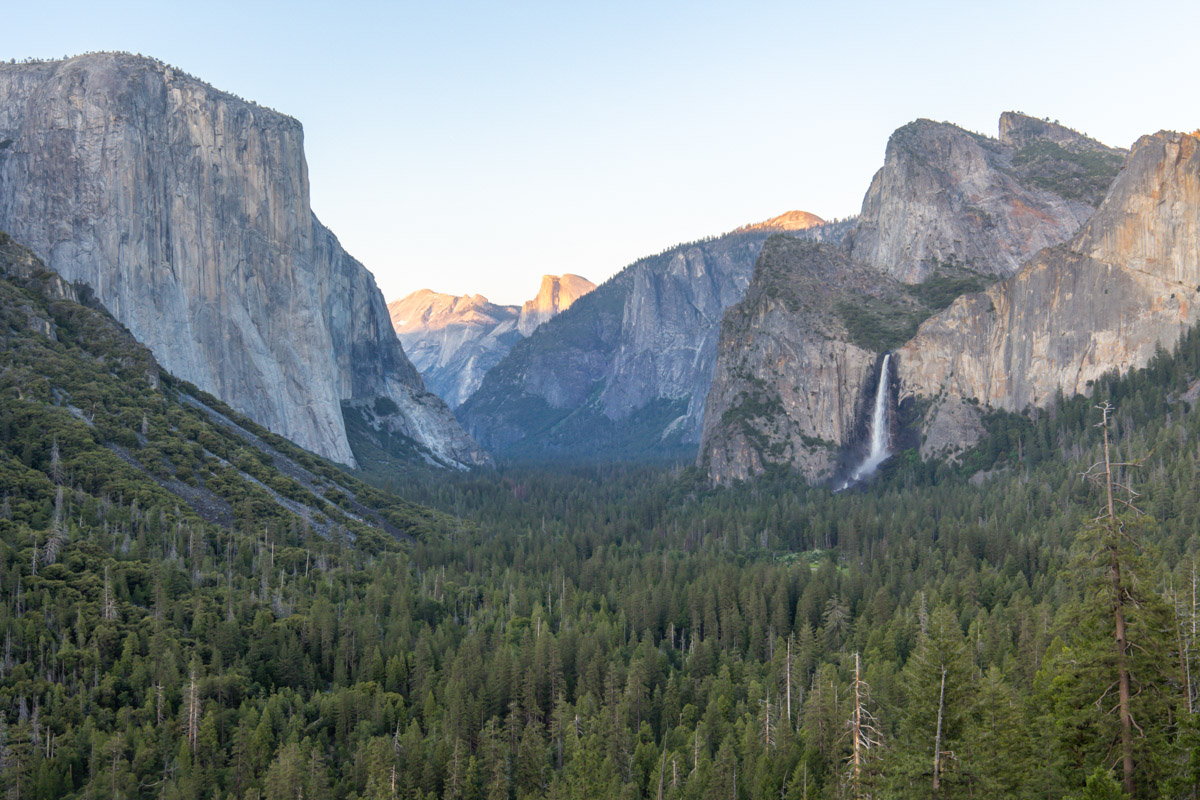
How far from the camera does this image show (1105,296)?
160875 millimetres

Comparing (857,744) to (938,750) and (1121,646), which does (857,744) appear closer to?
(938,750)

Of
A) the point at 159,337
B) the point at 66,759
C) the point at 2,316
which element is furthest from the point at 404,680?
the point at 159,337

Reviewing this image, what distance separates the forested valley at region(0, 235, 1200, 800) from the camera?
37969 mm

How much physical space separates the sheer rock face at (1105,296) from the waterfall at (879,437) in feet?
50.6

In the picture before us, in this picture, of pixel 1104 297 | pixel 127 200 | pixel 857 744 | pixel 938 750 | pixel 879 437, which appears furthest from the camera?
pixel 879 437

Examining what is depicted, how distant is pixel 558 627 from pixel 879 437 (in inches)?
4450

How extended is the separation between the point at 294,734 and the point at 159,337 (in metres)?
129

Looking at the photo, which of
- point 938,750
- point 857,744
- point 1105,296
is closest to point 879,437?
point 1105,296

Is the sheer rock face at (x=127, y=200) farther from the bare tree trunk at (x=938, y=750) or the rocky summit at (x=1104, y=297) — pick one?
the bare tree trunk at (x=938, y=750)

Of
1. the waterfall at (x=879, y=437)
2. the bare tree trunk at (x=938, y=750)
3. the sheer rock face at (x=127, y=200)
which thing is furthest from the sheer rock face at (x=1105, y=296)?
the sheer rock face at (x=127, y=200)

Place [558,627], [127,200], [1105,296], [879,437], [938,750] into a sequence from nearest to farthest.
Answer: [938,750]
[558,627]
[1105,296]
[127,200]
[879,437]

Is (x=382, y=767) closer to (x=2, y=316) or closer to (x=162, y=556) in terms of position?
(x=162, y=556)

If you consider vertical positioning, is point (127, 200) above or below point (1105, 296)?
above

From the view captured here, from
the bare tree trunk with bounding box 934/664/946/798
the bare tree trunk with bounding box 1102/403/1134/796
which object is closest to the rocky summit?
the bare tree trunk with bounding box 934/664/946/798
